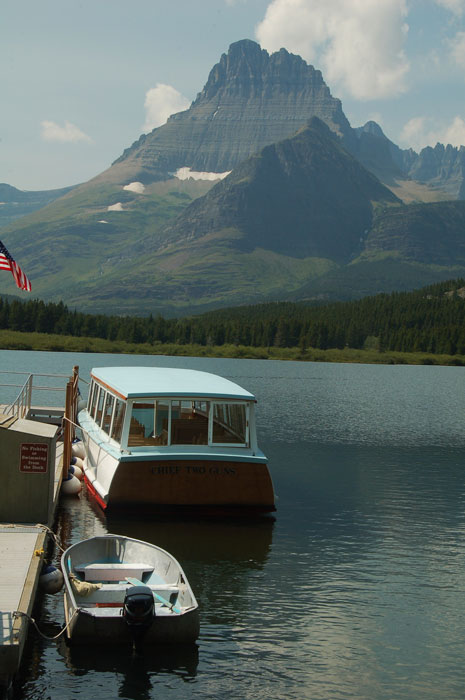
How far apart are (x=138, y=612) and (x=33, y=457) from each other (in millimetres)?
8328

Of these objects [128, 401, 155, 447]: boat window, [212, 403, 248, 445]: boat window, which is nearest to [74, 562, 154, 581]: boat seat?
[128, 401, 155, 447]: boat window

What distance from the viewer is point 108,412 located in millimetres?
33500

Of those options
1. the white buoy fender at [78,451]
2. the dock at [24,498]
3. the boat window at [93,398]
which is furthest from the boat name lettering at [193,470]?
the white buoy fender at [78,451]

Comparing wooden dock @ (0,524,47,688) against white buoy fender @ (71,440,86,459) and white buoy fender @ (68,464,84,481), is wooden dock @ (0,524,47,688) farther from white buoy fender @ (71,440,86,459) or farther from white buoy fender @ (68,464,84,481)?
white buoy fender @ (71,440,86,459)

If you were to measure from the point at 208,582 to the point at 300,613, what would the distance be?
10.9ft

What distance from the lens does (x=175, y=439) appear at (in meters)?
29.2

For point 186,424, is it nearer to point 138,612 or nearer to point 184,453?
point 184,453

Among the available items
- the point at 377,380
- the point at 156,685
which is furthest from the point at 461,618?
the point at 377,380

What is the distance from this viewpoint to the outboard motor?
54.1ft

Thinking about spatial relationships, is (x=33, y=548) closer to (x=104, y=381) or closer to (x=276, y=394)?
(x=104, y=381)

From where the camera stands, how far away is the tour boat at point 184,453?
28.3m

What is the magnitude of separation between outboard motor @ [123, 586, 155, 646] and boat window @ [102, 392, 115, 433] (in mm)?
16462

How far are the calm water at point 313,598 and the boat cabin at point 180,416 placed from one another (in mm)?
2983

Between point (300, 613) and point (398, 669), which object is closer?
point (398, 669)
